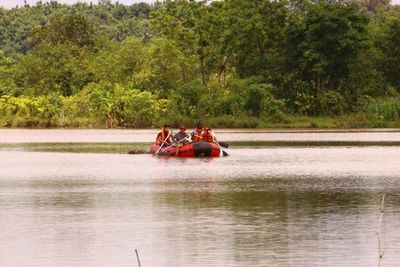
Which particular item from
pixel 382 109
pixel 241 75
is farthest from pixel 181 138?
pixel 241 75

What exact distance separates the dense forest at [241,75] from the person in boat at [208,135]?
29792 mm

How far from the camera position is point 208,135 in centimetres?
4275

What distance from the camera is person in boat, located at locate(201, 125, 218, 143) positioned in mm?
42344

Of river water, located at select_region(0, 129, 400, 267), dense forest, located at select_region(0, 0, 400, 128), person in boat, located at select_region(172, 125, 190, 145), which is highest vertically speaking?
dense forest, located at select_region(0, 0, 400, 128)

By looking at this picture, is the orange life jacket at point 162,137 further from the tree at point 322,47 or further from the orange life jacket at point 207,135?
the tree at point 322,47

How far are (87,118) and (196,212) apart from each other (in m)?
63.0

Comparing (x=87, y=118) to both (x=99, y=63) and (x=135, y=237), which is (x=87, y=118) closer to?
(x=99, y=63)

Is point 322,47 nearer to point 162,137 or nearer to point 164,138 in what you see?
point 164,138

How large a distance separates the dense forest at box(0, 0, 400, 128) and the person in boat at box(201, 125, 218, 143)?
97.7 ft

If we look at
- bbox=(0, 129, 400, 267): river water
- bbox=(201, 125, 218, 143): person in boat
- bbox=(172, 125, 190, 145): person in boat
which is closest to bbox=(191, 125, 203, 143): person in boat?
bbox=(201, 125, 218, 143): person in boat

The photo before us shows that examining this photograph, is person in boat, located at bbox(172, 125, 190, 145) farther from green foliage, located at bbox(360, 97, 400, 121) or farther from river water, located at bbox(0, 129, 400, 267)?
green foliage, located at bbox(360, 97, 400, 121)

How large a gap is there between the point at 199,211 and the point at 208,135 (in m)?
22.7

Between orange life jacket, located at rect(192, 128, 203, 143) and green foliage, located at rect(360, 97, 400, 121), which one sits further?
green foliage, located at rect(360, 97, 400, 121)

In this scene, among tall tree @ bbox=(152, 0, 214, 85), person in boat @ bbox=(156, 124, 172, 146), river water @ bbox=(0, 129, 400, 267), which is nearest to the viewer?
river water @ bbox=(0, 129, 400, 267)
